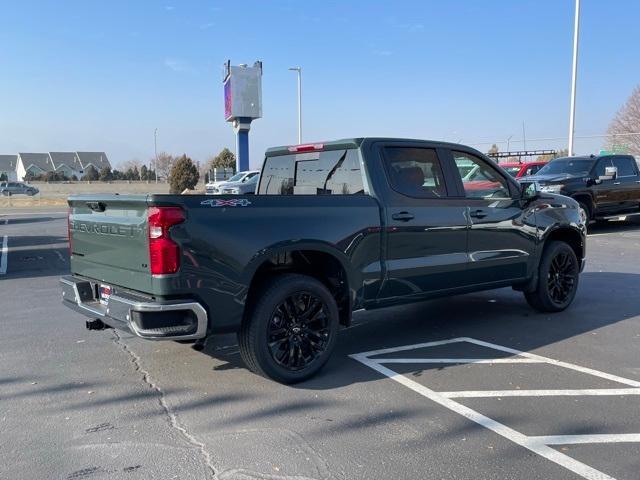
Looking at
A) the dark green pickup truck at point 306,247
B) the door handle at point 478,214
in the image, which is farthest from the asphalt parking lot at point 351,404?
the door handle at point 478,214

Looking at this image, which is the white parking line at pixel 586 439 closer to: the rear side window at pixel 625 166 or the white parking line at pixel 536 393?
the white parking line at pixel 536 393

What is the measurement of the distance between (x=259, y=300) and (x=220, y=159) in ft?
190

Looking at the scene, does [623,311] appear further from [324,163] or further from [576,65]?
[576,65]

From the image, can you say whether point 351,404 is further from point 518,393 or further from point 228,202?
point 228,202

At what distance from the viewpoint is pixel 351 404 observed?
433cm

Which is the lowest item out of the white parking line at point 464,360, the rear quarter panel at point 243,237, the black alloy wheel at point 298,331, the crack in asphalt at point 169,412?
the white parking line at point 464,360

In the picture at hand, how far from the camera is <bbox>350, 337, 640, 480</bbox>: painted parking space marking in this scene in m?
3.54

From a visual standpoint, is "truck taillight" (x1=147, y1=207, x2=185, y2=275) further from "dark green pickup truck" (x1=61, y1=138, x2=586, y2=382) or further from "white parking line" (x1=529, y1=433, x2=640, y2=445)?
"white parking line" (x1=529, y1=433, x2=640, y2=445)

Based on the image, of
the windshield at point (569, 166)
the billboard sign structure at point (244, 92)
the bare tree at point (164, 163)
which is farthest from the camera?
the bare tree at point (164, 163)

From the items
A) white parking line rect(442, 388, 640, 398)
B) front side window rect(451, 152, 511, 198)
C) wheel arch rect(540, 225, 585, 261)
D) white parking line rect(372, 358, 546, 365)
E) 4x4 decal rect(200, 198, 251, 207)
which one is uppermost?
front side window rect(451, 152, 511, 198)

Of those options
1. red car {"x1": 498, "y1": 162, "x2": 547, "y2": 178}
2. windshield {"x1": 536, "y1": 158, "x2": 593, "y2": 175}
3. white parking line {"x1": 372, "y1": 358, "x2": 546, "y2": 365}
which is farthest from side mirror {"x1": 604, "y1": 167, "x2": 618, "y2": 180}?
white parking line {"x1": 372, "y1": 358, "x2": 546, "y2": 365}

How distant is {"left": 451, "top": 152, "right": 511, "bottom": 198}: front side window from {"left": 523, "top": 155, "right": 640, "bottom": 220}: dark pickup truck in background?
27.6 ft

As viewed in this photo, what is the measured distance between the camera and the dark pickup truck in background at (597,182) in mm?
14492

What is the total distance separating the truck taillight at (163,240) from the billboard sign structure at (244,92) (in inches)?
1345
